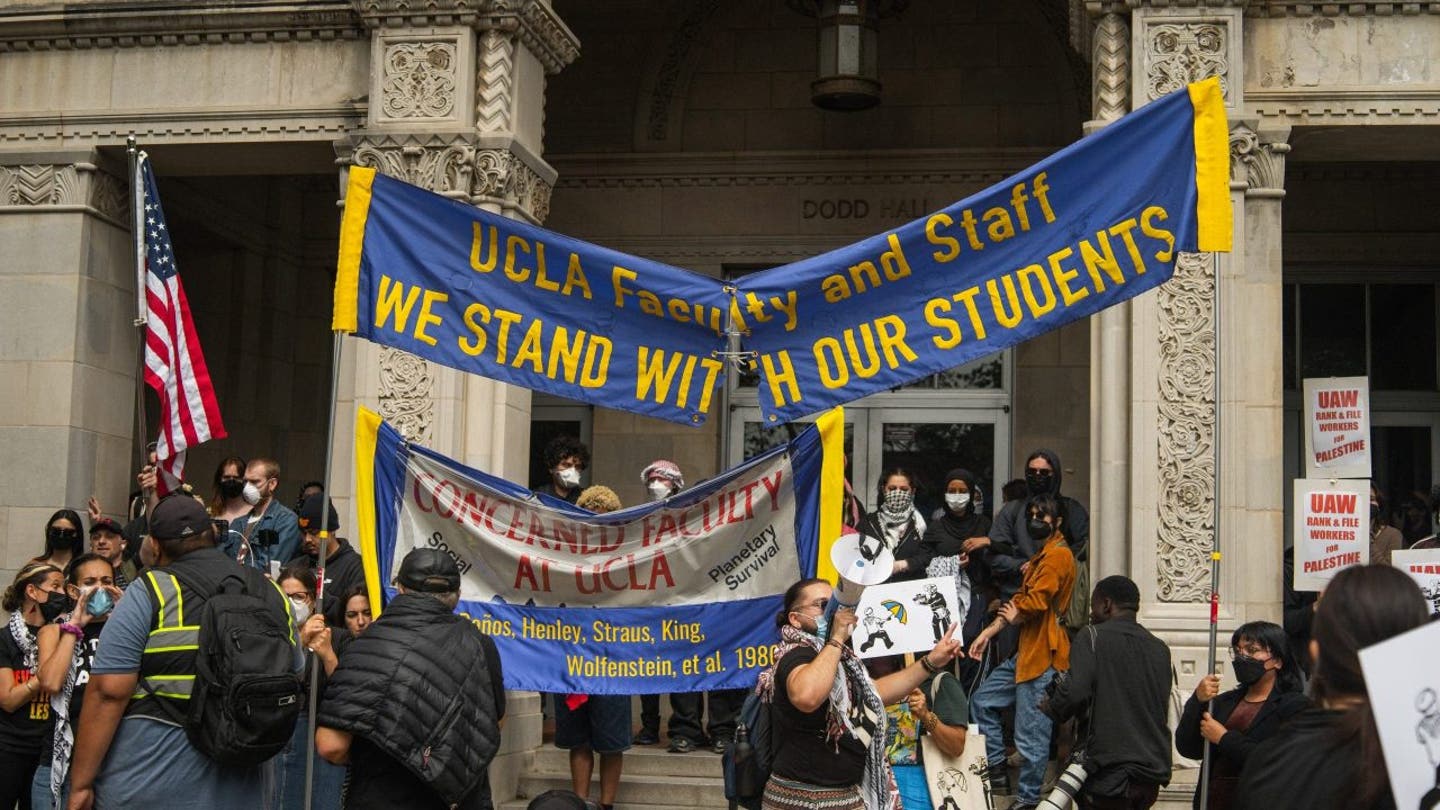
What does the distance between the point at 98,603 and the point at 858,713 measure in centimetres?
351

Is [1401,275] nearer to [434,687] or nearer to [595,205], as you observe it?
[595,205]

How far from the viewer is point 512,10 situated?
37.3ft

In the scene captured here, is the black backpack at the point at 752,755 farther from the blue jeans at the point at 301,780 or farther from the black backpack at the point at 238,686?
the blue jeans at the point at 301,780

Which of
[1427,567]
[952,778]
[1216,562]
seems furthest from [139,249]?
[1427,567]

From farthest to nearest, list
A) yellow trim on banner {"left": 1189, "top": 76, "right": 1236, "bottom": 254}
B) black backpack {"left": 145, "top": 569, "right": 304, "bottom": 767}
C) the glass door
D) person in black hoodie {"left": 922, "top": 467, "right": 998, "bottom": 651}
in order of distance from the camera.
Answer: the glass door
person in black hoodie {"left": 922, "top": 467, "right": 998, "bottom": 651}
yellow trim on banner {"left": 1189, "top": 76, "right": 1236, "bottom": 254}
black backpack {"left": 145, "top": 569, "right": 304, "bottom": 767}

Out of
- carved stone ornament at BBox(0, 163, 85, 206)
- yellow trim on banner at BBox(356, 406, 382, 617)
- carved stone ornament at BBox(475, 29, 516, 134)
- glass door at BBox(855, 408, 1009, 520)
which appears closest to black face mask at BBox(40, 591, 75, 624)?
yellow trim on banner at BBox(356, 406, 382, 617)

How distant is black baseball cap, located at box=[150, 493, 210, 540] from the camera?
6379 millimetres

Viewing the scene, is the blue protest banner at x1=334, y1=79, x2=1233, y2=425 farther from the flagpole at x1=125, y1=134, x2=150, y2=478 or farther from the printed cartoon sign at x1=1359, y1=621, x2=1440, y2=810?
the printed cartoon sign at x1=1359, y1=621, x2=1440, y2=810

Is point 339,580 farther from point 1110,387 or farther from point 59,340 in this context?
point 1110,387

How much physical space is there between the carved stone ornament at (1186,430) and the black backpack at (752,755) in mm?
4263

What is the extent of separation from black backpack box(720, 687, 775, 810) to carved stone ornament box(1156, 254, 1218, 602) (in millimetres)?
4263

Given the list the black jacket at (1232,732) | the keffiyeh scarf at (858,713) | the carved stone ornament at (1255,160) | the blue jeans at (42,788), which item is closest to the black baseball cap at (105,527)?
the blue jeans at (42,788)

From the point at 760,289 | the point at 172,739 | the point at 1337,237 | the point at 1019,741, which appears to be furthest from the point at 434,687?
the point at 1337,237

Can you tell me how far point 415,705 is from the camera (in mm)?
6035
